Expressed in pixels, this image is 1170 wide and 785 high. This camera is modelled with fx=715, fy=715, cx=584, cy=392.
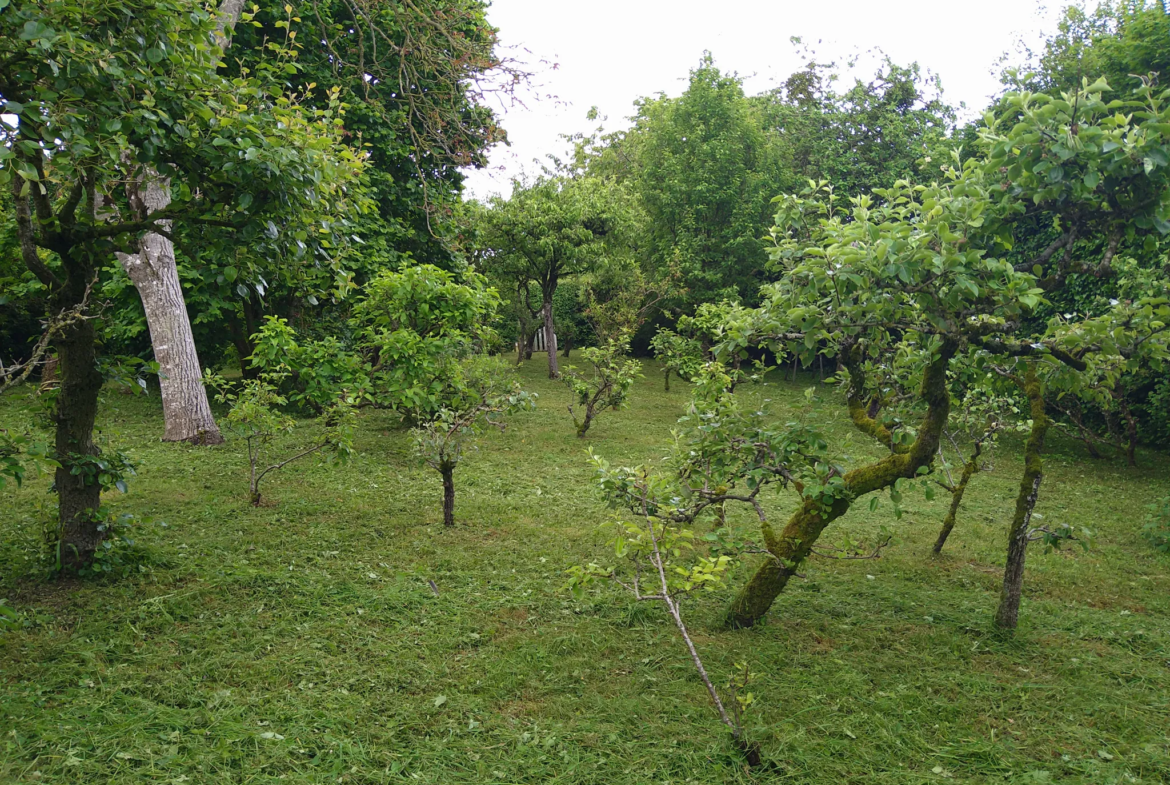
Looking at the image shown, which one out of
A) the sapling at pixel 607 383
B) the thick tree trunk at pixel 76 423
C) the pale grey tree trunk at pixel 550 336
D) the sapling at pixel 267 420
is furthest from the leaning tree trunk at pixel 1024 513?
the pale grey tree trunk at pixel 550 336

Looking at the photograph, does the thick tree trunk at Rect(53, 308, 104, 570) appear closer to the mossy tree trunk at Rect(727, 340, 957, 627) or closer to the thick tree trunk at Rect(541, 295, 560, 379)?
the mossy tree trunk at Rect(727, 340, 957, 627)

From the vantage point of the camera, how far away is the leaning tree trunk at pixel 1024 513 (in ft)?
15.2

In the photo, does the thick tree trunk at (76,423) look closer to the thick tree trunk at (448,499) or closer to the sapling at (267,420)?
the sapling at (267,420)

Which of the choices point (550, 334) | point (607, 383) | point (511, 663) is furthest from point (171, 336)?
point (550, 334)

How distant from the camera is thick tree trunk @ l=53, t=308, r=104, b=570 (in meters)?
4.36

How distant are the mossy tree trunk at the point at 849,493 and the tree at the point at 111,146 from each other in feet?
11.1

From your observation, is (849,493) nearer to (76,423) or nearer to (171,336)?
(76,423)

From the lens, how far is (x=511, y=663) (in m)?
4.27

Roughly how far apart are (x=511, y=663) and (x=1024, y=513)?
341cm

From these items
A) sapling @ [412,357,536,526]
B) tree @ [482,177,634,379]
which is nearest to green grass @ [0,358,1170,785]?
sapling @ [412,357,536,526]

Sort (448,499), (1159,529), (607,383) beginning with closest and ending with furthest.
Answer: (448,499) → (1159,529) → (607,383)

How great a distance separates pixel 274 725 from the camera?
3.48 meters

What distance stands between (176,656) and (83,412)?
5.47 ft

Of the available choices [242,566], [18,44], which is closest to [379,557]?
[242,566]
